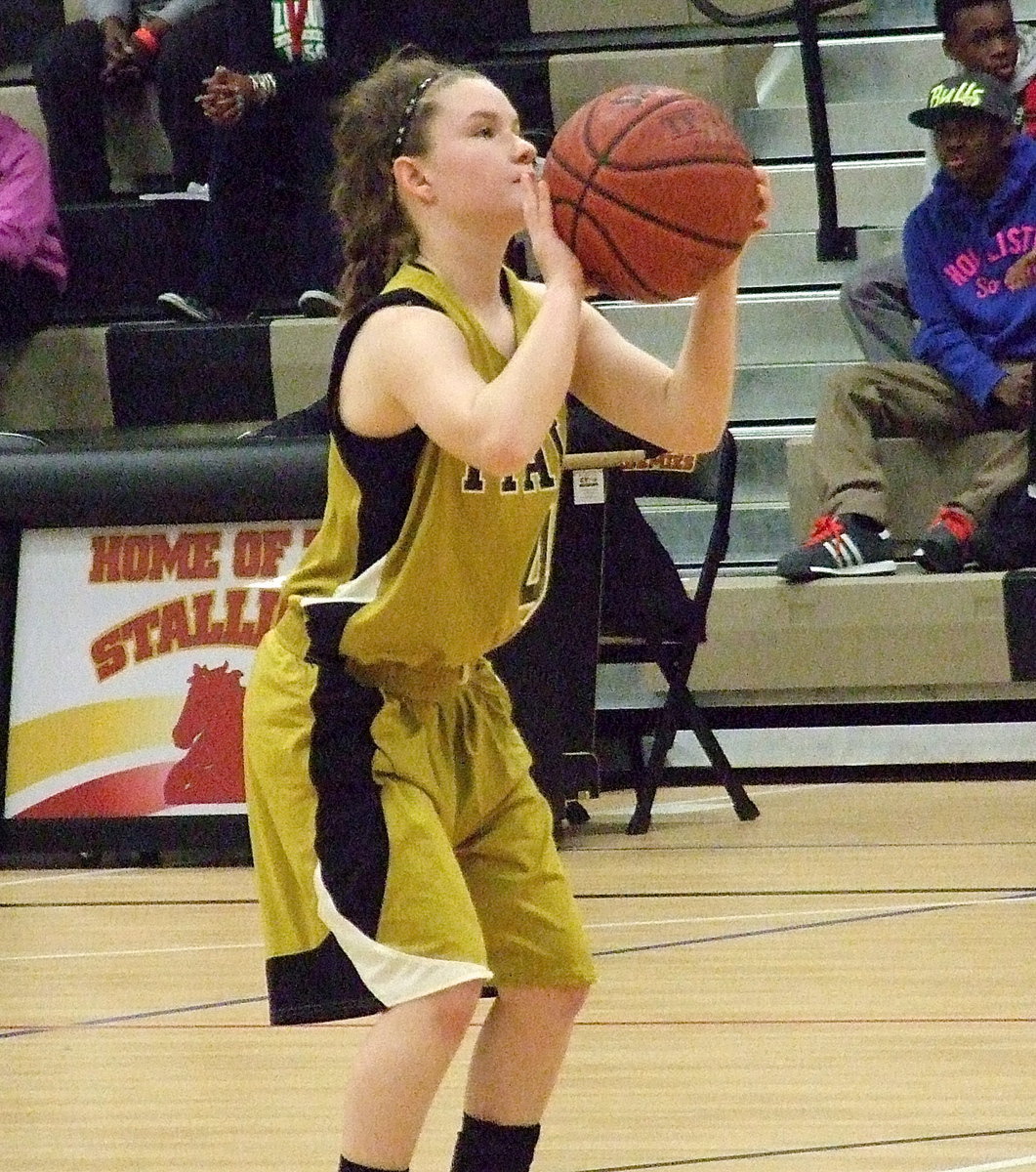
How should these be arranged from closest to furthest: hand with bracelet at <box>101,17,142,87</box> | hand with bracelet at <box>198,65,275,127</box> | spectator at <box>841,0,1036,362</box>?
spectator at <box>841,0,1036,362</box>, hand with bracelet at <box>198,65,275,127</box>, hand with bracelet at <box>101,17,142,87</box>

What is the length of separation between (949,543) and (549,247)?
12.3 feet

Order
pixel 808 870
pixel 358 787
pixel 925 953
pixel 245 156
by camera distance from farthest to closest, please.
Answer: pixel 245 156 < pixel 808 870 < pixel 925 953 < pixel 358 787

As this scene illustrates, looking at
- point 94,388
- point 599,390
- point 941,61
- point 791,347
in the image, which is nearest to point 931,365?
point 791,347

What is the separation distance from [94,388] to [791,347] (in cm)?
233

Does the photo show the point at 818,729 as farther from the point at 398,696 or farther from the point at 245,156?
the point at 398,696

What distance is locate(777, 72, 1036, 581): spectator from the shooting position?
602cm

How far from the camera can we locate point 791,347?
7.14 metres

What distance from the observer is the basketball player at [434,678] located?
2377 mm

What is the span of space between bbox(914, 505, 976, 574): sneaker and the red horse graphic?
2.00 metres

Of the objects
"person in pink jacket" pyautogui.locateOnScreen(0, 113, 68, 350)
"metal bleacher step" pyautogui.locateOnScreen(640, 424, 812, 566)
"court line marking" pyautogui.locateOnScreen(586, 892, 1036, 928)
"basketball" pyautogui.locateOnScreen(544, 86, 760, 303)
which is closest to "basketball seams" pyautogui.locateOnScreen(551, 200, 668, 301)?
"basketball" pyautogui.locateOnScreen(544, 86, 760, 303)

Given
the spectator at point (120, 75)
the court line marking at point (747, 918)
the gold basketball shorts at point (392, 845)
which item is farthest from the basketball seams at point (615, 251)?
the spectator at point (120, 75)

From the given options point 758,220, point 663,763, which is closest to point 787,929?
point 663,763

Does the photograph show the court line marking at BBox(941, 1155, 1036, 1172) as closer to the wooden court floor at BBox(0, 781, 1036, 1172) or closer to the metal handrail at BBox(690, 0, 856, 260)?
the wooden court floor at BBox(0, 781, 1036, 1172)

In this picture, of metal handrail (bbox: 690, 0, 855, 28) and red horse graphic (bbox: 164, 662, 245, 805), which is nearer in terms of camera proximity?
red horse graphic (bbox: 164, 662, 245, 805)
